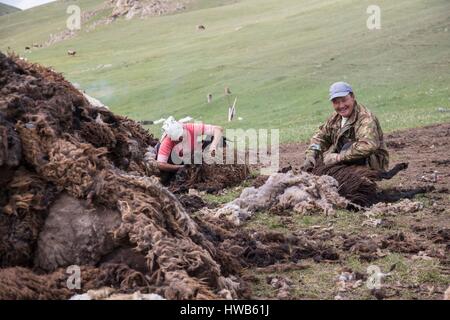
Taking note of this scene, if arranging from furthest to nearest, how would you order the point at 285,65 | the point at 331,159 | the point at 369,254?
the point at 285,65, the point at 331,159, the point at 369,254

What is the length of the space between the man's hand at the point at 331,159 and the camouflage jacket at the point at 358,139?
0.07 metres

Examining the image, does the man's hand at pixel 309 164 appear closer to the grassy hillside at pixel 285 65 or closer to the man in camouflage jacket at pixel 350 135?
the man in camouflage jacket at pixel 350 135

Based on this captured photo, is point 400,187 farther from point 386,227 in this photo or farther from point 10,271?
point 10,271

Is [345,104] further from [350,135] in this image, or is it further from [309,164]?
[309,164]

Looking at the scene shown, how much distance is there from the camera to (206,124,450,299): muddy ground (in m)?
5.92

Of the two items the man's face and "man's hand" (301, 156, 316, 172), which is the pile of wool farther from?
the man's face

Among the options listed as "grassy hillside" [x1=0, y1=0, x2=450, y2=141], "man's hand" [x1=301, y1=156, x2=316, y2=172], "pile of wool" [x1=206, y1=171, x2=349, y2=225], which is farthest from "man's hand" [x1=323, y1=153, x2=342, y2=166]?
"grassy hillside" [x1=0, y1=0, x2=450, y2=141]

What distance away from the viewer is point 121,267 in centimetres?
508

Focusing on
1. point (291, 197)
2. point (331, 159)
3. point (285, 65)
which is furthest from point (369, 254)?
point (285, 65)

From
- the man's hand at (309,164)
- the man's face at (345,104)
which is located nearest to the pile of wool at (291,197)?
the man's hand at (309,164)

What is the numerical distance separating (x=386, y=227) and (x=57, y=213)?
4288 mm

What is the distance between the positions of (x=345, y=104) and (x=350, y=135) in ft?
1.67

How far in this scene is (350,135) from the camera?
10273 millimetres
